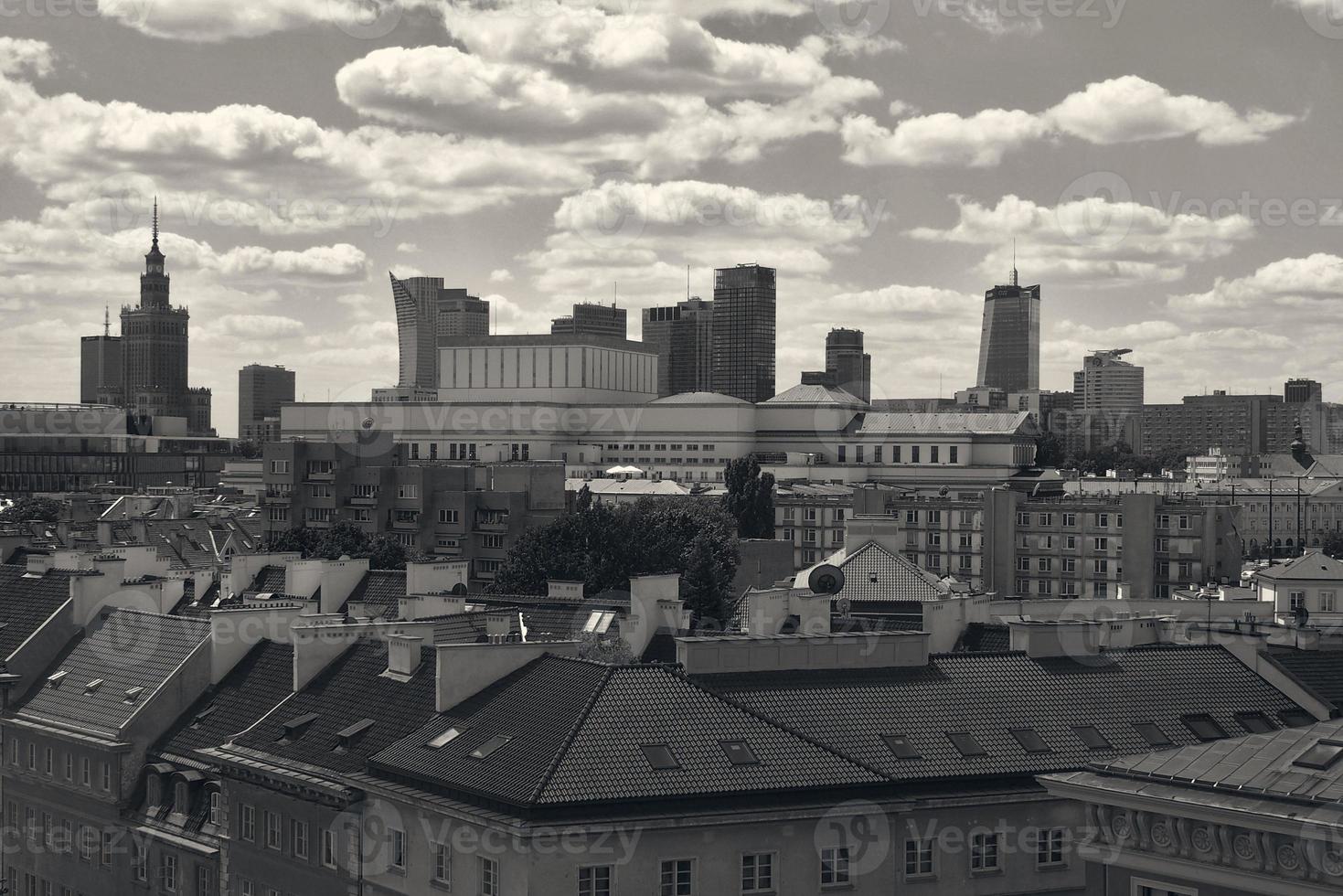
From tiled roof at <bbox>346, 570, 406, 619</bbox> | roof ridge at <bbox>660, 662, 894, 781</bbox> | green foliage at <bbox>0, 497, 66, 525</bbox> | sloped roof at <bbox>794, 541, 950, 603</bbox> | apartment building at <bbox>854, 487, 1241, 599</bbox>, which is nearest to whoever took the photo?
roof ridge at <bbox>660, 662, 894, 781</bbox>

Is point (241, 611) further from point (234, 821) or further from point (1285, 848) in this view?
point (1285, 848)

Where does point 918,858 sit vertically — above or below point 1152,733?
below

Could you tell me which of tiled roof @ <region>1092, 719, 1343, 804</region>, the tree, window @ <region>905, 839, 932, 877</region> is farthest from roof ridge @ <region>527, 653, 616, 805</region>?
the tree

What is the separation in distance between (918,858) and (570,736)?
25.1 feet

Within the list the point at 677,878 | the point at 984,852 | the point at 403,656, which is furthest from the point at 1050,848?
the point at 403,656

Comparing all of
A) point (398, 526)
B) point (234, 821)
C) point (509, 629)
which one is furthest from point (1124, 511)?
point (234, 821)

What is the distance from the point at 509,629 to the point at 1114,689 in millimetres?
18635

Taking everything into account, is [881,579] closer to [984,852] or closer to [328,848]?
[984,852]

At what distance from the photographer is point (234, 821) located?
45.5m

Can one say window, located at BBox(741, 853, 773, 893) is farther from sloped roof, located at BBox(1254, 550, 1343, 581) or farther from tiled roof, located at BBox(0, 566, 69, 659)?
sloped roof, located at BBox(1254, 550, 1343, 581)

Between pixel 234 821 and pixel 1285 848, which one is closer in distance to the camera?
pixel 1285 848

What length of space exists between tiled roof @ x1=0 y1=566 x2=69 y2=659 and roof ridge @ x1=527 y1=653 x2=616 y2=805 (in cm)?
2743

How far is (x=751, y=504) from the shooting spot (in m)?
164

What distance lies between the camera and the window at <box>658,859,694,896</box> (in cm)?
3538
